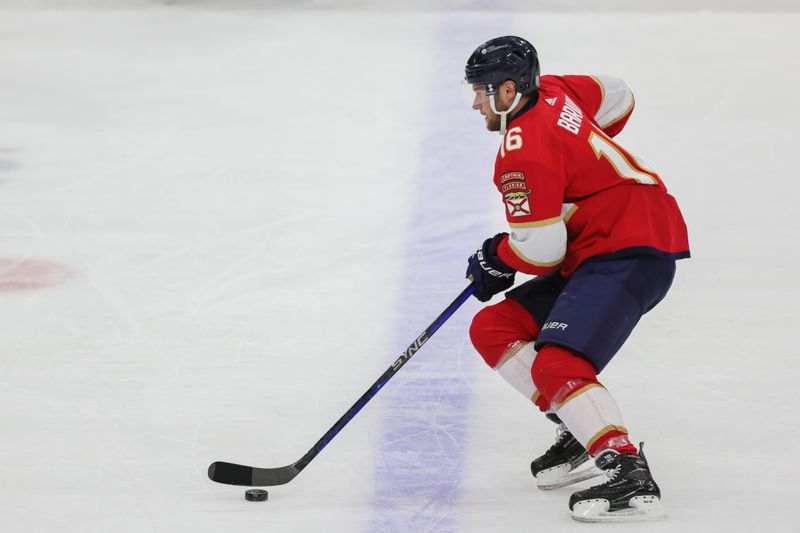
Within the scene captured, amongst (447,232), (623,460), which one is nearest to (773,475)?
(623,460)

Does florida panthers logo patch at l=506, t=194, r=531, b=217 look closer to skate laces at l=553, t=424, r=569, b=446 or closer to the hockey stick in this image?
the hockey stick

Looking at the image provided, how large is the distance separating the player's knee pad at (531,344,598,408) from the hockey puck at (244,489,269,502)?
770mm

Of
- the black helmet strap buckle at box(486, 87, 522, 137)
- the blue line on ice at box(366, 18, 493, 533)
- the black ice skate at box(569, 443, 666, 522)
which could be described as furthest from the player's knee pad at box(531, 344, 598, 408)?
the black helmet strap buckle at box(486, 87, 522, 137)

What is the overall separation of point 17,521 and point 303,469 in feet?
2.40

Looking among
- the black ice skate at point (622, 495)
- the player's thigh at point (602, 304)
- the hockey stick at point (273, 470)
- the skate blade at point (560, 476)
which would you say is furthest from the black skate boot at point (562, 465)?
the hockey stick at point (273, 470)

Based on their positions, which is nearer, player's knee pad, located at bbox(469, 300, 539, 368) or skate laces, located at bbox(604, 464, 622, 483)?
skate laces, located at bbox(604, 464, 622, 483)

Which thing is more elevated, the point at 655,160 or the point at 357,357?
the point at 655,160

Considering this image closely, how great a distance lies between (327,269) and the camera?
15.0 feet

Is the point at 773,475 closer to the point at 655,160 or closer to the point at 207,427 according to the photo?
the point at 207,427

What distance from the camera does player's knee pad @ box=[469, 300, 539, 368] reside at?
318 cm

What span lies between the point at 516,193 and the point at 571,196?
0.18 meters

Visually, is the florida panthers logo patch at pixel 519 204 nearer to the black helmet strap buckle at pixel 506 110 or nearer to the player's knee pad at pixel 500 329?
the black helmet strap buckle at pixel 506 110

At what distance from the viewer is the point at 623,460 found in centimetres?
294

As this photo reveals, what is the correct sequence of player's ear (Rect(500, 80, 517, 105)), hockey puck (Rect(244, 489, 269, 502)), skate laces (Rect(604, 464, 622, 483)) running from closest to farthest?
skate laces (Rect(604, 464, 622, 483)) → player's ear (Rect(500, 80, 517, 105)) → hockey puck (Rect(244, 489, 269, 502))
